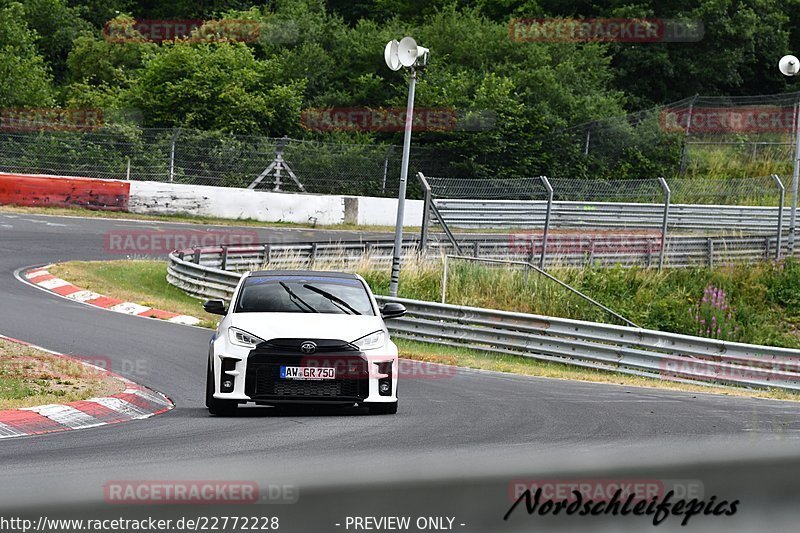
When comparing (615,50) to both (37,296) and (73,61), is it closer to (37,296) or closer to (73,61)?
(73,61)

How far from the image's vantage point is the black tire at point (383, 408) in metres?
10.2

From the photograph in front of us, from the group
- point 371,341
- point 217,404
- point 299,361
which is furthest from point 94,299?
point 299,361

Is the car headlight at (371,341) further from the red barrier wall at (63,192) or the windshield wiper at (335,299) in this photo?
the red barrier wall at (63,192)

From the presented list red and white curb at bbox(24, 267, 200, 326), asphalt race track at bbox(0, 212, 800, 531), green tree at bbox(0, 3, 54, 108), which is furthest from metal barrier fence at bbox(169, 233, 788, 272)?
green tree at bbox(0, 3, 54, 108)

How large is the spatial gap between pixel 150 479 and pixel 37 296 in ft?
57.0

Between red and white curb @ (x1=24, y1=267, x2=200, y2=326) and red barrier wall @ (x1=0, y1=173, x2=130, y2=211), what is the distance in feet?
30.3

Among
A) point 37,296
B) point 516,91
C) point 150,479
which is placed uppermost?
point 516,91

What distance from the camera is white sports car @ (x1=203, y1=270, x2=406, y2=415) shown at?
9.82m

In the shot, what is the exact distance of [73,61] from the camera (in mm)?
53094

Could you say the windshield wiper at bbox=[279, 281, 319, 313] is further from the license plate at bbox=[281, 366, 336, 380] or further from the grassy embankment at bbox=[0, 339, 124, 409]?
the grassy embankment at bbox=[0, 339, 124, 409]

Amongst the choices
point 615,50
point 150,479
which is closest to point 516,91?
point 615,50

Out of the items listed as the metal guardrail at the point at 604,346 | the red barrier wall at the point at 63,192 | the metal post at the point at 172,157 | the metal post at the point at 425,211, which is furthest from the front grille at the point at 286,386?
the metal post at the point at 172,157

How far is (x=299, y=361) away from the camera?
9805 mm

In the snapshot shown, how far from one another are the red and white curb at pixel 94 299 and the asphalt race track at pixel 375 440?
759 millimetres
